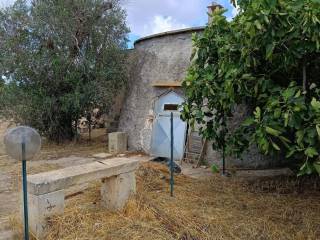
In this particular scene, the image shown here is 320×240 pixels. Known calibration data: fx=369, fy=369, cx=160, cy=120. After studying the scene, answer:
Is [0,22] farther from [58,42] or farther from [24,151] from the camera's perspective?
[24,151]

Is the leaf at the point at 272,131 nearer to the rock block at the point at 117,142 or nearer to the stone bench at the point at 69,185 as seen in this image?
the stone bench at the point at 69,185

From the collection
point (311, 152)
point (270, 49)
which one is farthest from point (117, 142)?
point (311, 152)

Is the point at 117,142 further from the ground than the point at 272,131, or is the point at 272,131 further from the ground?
the point at 272,131

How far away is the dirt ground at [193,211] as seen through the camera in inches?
187

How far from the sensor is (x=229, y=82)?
5094 mm

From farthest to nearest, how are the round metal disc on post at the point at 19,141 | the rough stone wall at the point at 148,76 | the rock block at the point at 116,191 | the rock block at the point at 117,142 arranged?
the rock block at the point at 117,142 → the rough stone wall at the point at 148,76 → the rock block at the point at 116,191 → the round metal disc on post at the point at 19,141

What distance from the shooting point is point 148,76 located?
1109 cm

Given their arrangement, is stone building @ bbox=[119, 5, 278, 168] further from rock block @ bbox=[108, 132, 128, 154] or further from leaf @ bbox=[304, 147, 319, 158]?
leaf @ bbox=[304, 147, 319, 158]

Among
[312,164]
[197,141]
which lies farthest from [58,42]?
[312,164]

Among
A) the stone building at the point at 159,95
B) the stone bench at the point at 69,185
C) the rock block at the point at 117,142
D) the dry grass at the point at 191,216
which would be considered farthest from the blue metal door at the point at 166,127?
the stone bench at the point at 69,185

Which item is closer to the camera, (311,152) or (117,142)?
(311,152)

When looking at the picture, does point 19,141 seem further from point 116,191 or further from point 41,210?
point 116,191

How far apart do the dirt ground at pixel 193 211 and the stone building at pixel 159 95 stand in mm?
2395

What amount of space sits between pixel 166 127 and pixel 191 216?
5069mm
